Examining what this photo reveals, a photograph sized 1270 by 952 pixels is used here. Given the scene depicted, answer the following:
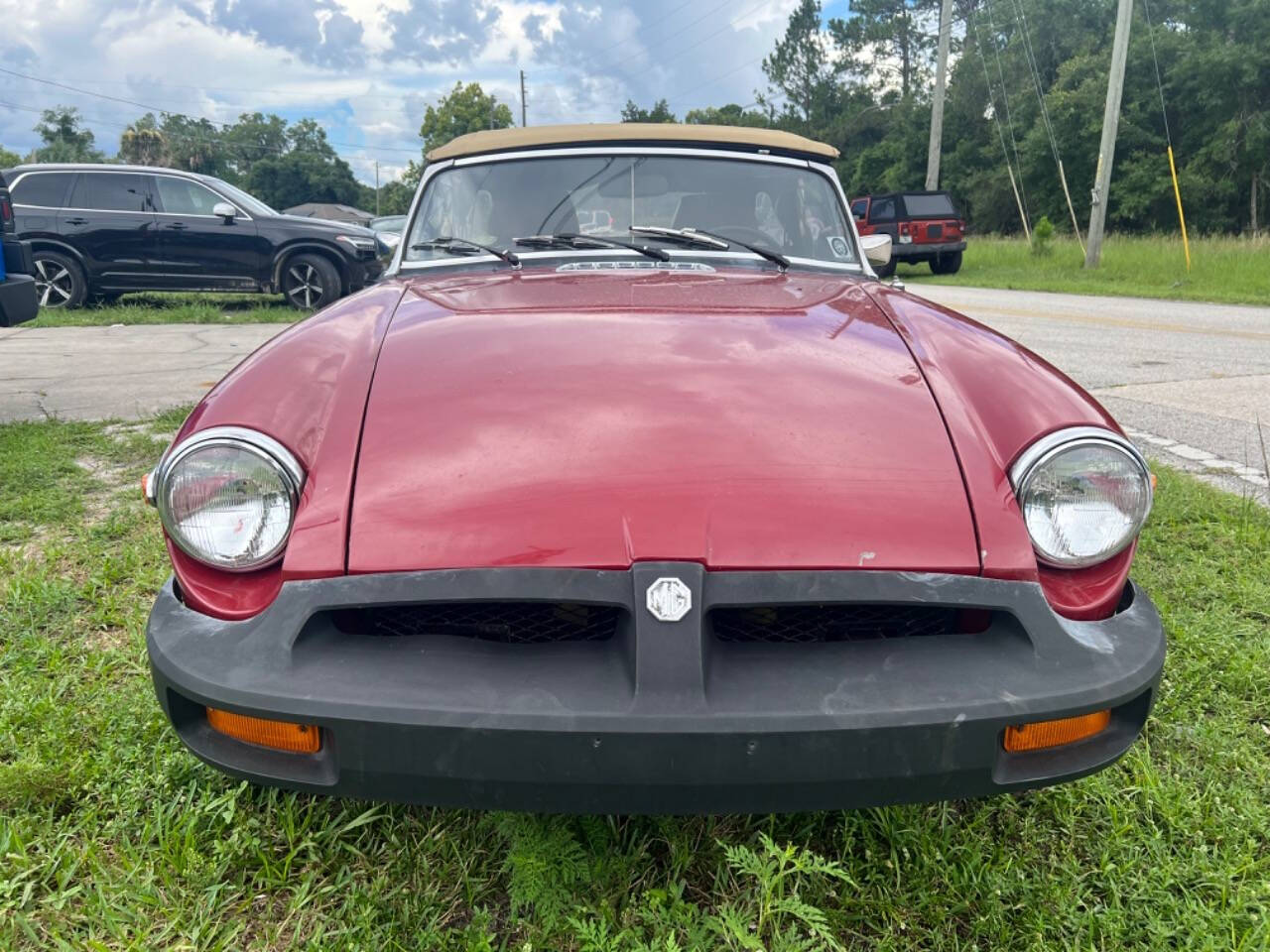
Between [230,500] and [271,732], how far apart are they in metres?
0.40

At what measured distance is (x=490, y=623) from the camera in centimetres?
145

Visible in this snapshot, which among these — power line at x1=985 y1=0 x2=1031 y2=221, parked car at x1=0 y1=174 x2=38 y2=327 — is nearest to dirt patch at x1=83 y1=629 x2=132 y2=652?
parked car at x1=0 y1=174 x2=38 y2=327

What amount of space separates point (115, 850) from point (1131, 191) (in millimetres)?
35872

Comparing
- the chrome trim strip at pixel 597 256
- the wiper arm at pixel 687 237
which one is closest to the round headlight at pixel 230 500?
the chrome trim strip at pixel 597 256

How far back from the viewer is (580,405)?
5.20ft

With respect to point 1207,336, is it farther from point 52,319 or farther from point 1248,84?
point 1248,84

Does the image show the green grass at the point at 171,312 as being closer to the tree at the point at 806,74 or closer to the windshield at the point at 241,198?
the windshield at the point at 241,198

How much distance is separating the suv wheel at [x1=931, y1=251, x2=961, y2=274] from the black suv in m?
13.0

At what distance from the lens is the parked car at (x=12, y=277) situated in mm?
4566

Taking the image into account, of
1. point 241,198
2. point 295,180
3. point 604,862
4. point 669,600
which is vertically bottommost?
point 604,862

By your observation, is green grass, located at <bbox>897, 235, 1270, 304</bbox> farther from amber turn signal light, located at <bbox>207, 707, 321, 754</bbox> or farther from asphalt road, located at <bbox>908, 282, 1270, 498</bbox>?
amber turn signal light, located at <bbox>207, 707, 321, 754</bbox>

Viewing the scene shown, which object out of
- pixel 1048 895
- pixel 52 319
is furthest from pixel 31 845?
pixel 52 319

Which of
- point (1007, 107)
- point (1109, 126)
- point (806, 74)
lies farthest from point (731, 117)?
point (1109, 126)

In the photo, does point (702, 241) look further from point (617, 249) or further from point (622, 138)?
point (622, 138)
